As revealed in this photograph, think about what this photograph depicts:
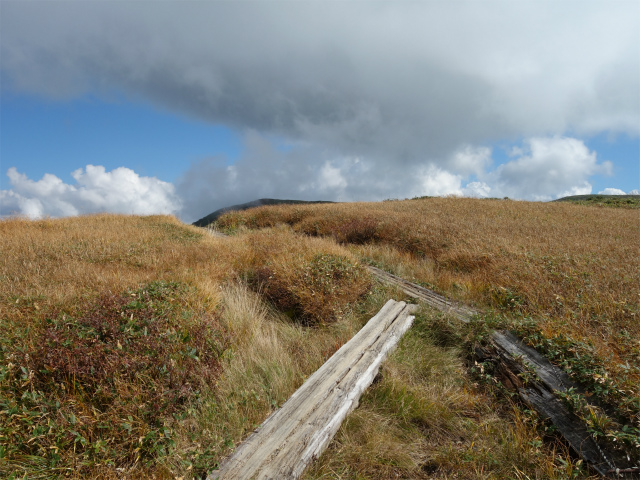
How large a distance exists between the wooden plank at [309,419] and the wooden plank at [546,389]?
5.40 ft

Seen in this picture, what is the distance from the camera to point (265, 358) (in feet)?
14.9

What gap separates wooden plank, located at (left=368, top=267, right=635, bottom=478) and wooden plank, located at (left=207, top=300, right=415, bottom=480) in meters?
1.64

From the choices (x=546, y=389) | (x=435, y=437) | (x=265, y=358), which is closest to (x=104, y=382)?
(x=265, y=358)

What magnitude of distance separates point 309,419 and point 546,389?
2.97m

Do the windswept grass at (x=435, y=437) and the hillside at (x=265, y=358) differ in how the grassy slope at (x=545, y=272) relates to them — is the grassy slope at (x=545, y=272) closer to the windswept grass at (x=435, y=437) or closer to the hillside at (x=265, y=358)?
the hillside at (x=265, y=358)

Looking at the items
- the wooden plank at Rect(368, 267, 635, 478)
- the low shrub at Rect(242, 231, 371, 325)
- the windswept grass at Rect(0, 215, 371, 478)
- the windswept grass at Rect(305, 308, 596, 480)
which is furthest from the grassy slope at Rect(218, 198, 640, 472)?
the windswept grass at Rect(0, 215, 371, 478)

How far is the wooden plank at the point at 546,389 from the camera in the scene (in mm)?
3133

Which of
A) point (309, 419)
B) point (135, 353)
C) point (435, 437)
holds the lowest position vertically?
point (435, 437)

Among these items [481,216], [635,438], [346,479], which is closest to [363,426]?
[346,479]

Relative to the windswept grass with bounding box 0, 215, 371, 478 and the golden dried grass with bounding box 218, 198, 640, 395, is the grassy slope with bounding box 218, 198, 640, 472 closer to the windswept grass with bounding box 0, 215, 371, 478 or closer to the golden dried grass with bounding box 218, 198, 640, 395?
the golden dried grass with bounding box 218, 198, 640, 395

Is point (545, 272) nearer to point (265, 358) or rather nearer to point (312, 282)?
point (312, 282)

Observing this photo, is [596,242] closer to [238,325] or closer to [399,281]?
[399,281]

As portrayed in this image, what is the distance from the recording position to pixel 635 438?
2.98 m

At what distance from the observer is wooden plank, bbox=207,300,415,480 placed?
9.07 feet
